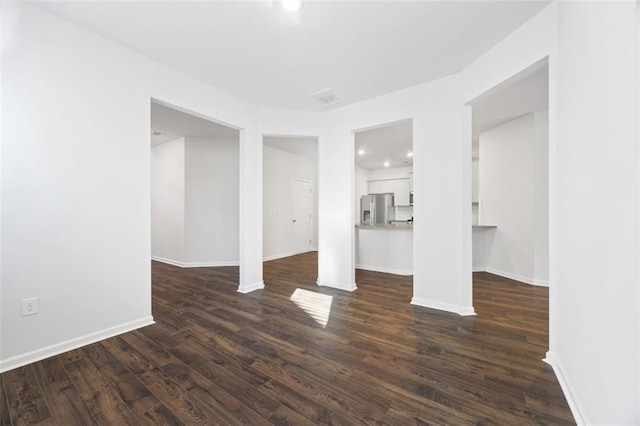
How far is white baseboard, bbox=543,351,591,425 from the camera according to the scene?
128 cm

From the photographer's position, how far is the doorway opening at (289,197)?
19.3 ft

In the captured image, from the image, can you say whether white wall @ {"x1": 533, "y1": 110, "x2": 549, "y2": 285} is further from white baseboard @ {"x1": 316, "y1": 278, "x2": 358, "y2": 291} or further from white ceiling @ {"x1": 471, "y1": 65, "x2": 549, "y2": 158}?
white baseboard @ {"x1": 316, "y1": 278, "x2": 358, "y2": 291}

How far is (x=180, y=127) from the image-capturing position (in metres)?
4.49

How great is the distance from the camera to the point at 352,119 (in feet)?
11.6

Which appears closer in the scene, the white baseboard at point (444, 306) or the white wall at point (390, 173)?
the white baseboard at point (444, 306)

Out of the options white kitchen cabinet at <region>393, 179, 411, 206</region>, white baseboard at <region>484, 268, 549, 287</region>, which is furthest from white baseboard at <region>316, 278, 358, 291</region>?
white kitchen cabinet at <region>393, 179, 411, 206</region>

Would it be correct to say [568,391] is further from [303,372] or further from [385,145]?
[385,145]

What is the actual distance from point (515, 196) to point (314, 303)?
3.87 metres

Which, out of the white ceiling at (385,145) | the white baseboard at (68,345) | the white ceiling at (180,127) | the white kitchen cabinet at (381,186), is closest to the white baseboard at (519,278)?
the white ceiling at (385,145)

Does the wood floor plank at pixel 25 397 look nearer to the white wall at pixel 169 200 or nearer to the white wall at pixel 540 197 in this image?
the white wall at pixel 169 200

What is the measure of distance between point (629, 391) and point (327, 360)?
1.51m

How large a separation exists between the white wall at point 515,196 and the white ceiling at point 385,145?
1560 millimetres

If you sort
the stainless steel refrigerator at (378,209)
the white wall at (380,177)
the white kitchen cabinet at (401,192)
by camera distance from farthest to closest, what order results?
the white wall at (380,177), the white kitchen cabinet at (401,192), the stainless steel refrigerator at (378,209)

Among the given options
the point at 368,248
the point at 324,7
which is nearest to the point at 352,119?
the point at 324,7
